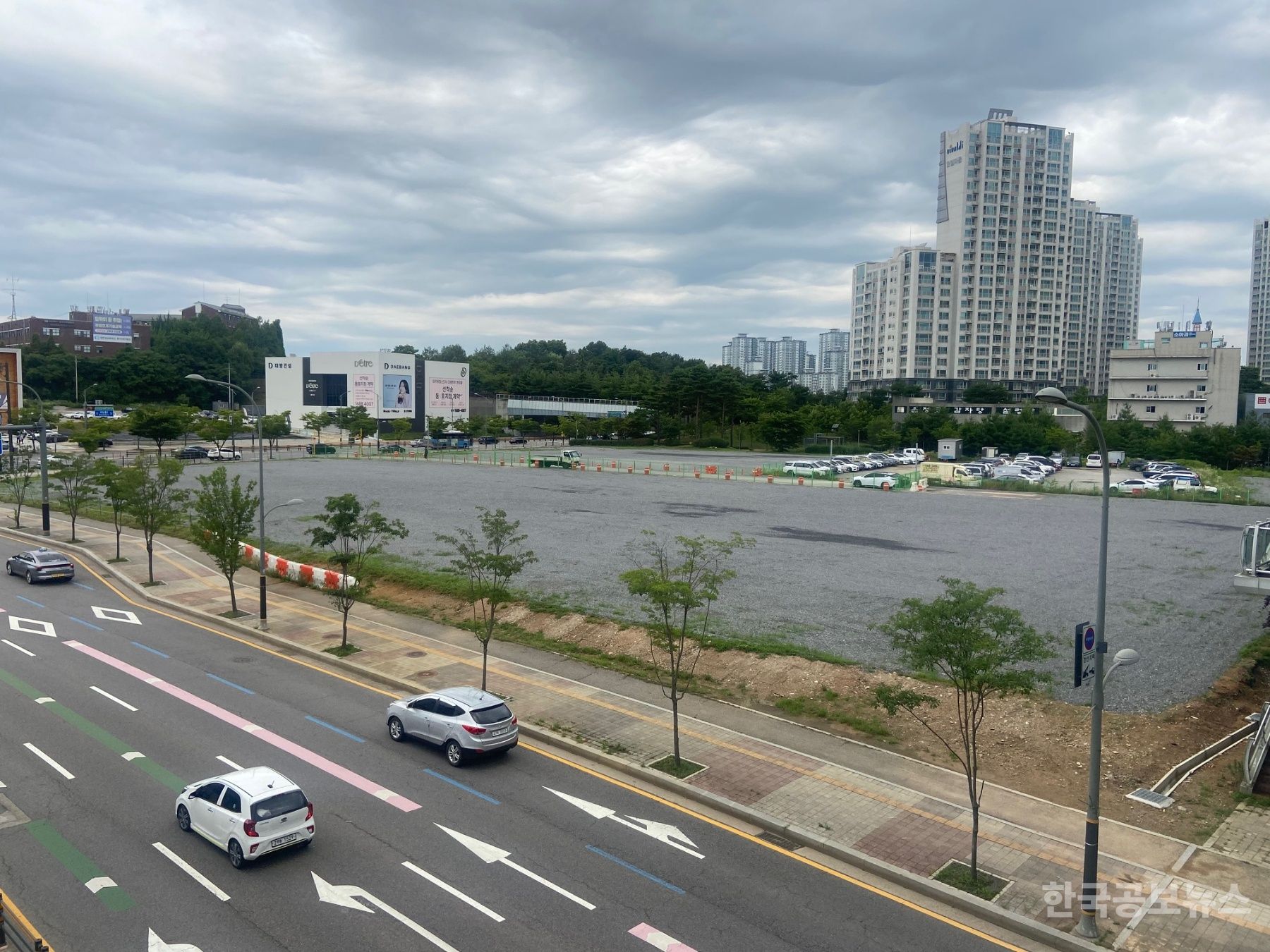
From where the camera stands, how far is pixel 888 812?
→ 658 inches

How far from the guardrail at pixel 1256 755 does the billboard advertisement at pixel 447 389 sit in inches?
5705

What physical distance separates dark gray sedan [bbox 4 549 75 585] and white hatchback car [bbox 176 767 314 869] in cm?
2991

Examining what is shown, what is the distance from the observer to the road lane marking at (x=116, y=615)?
32.4 meters

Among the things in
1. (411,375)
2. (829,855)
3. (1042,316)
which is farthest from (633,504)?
(1042,316)

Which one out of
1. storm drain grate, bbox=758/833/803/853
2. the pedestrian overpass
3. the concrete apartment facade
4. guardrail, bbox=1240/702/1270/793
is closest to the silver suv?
storm drain grate, bbox=758/833/803/853

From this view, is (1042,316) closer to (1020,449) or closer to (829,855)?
(1020,449)

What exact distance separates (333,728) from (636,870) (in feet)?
33.2

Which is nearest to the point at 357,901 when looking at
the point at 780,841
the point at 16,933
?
the point at 16,933

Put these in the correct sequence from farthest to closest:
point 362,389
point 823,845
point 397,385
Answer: point 397,385, point 362,389, point 823,845

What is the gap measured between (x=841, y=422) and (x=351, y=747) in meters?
118

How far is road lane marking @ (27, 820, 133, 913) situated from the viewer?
13.0 metres

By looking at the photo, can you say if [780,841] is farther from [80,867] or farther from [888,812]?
[80,867]

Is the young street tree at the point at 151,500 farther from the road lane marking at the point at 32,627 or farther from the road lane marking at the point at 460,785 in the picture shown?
the road lane marking at the point at 460,785

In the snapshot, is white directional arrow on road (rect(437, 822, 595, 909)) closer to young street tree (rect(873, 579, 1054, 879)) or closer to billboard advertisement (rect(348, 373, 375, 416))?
young street tree (rect(873, 579, 1054, 879))
